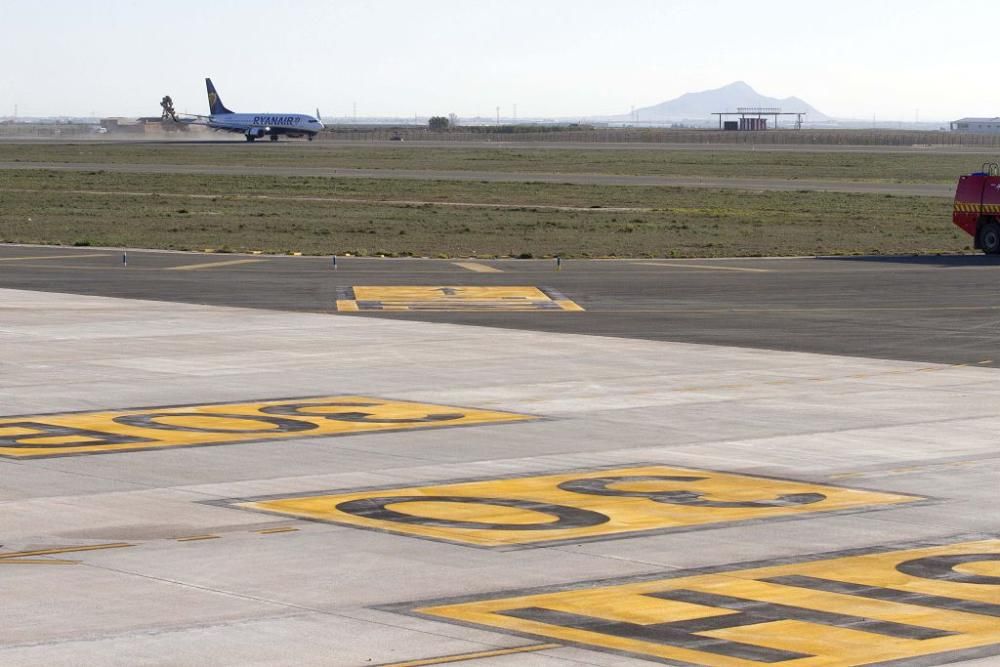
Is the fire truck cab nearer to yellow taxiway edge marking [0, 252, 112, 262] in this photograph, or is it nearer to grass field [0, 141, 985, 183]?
yellow taxiway edge marking [0, 252, 112, 262]

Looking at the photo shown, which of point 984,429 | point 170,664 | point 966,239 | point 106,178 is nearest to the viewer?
point 170,664

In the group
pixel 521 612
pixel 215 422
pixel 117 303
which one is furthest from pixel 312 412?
pixel 117 303

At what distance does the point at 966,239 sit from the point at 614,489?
151 ft

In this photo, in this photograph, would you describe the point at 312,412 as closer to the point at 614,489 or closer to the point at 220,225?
the point at 614,489

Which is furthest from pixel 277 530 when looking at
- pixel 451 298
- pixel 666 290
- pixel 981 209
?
pixel 981 209

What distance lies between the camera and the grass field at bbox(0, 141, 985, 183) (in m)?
126

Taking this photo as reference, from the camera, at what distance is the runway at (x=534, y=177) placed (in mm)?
99312

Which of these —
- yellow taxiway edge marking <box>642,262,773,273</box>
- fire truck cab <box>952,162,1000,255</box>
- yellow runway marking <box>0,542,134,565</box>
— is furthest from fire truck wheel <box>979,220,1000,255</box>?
yellow runway marking <box>0,542,134,565</box>

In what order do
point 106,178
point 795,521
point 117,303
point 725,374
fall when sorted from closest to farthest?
point 795,521 < point 725,374 < point 117,303 < point 106,178

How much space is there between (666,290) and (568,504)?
80.7 ft

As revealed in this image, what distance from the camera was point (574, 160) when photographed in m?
150

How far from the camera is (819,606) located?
1223cm

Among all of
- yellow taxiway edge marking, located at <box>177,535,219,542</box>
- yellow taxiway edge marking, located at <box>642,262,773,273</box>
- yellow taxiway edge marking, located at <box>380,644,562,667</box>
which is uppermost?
yellow taxiway edge marking, located at <box>380,644,562,667</box>

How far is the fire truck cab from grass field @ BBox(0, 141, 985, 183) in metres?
58.5
